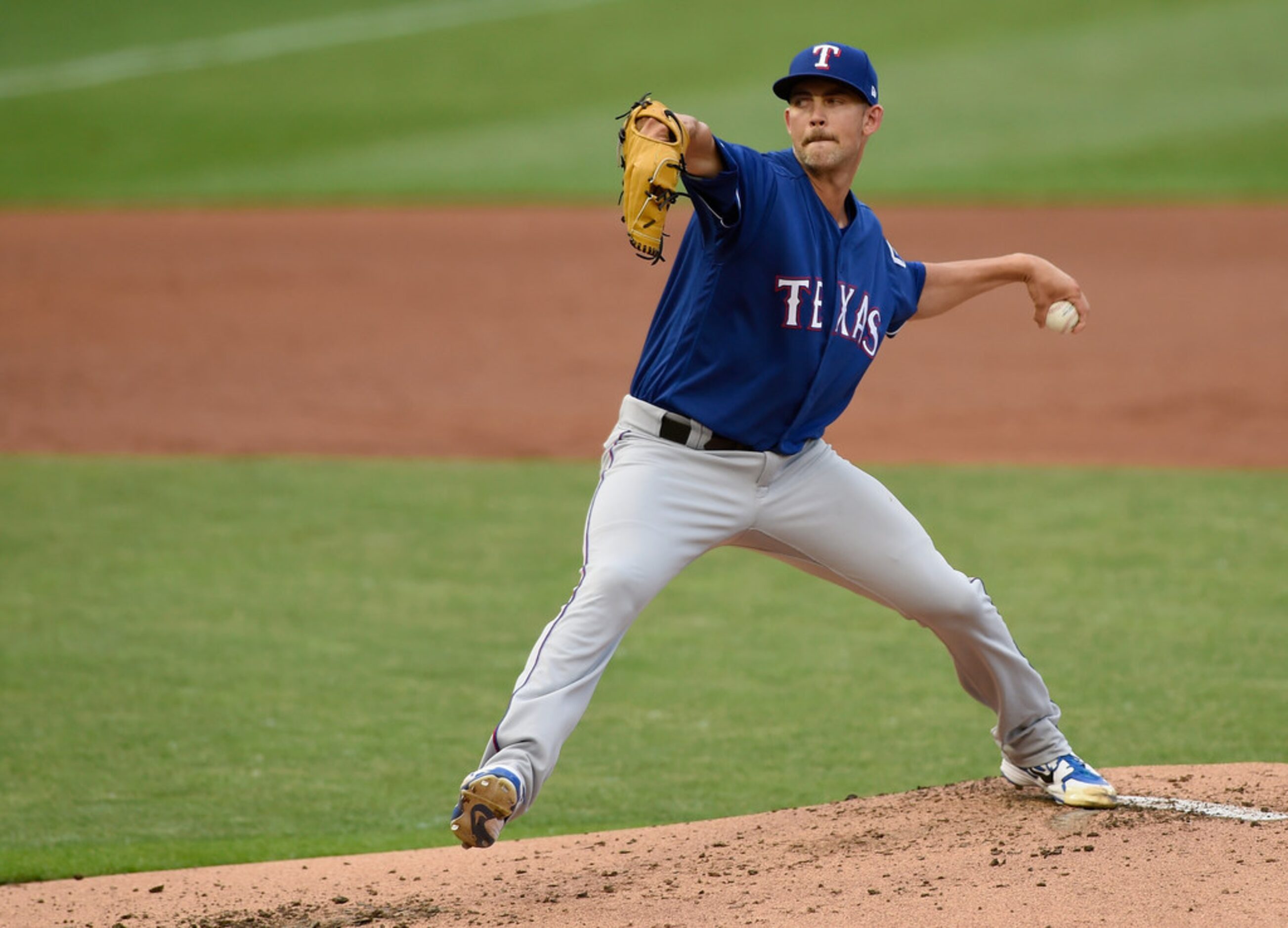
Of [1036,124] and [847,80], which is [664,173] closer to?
[847,80]

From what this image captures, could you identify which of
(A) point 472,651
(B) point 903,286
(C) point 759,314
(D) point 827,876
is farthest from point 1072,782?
(A) point 472,651

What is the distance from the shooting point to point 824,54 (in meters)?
4.01

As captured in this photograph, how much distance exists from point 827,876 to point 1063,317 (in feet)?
5.51

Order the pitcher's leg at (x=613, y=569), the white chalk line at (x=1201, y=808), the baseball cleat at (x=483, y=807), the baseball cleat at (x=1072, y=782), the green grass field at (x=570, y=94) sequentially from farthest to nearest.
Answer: the green grass field at (x=570, y=94) → the baseball cleat at (x=1072, y=782) → the white chalk line at (x=1201, y=808) → the pitcher's leg at (x=613, y=569) → the baseball cleat at (x=483, y=807)

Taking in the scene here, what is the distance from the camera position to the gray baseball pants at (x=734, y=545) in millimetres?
3805

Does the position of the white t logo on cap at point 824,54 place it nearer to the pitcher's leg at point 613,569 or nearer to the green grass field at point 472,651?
the pitcher's leg at point 613,569

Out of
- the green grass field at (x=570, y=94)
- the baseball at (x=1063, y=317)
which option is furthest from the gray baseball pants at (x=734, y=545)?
the green grass field at (x=570, y=94)

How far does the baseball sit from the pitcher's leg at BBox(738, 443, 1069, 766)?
2.27ft

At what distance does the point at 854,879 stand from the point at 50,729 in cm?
330

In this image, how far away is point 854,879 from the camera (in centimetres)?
391

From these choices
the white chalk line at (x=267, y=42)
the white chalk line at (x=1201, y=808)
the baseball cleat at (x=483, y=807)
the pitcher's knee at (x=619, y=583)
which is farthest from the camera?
the white chalk line at (x=267, y=42)

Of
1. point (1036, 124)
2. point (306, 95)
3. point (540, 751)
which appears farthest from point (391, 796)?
point (306, 95)

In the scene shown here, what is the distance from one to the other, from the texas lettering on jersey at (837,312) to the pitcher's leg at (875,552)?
0.32 metres

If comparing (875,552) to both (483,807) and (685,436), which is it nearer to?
(685,436)
